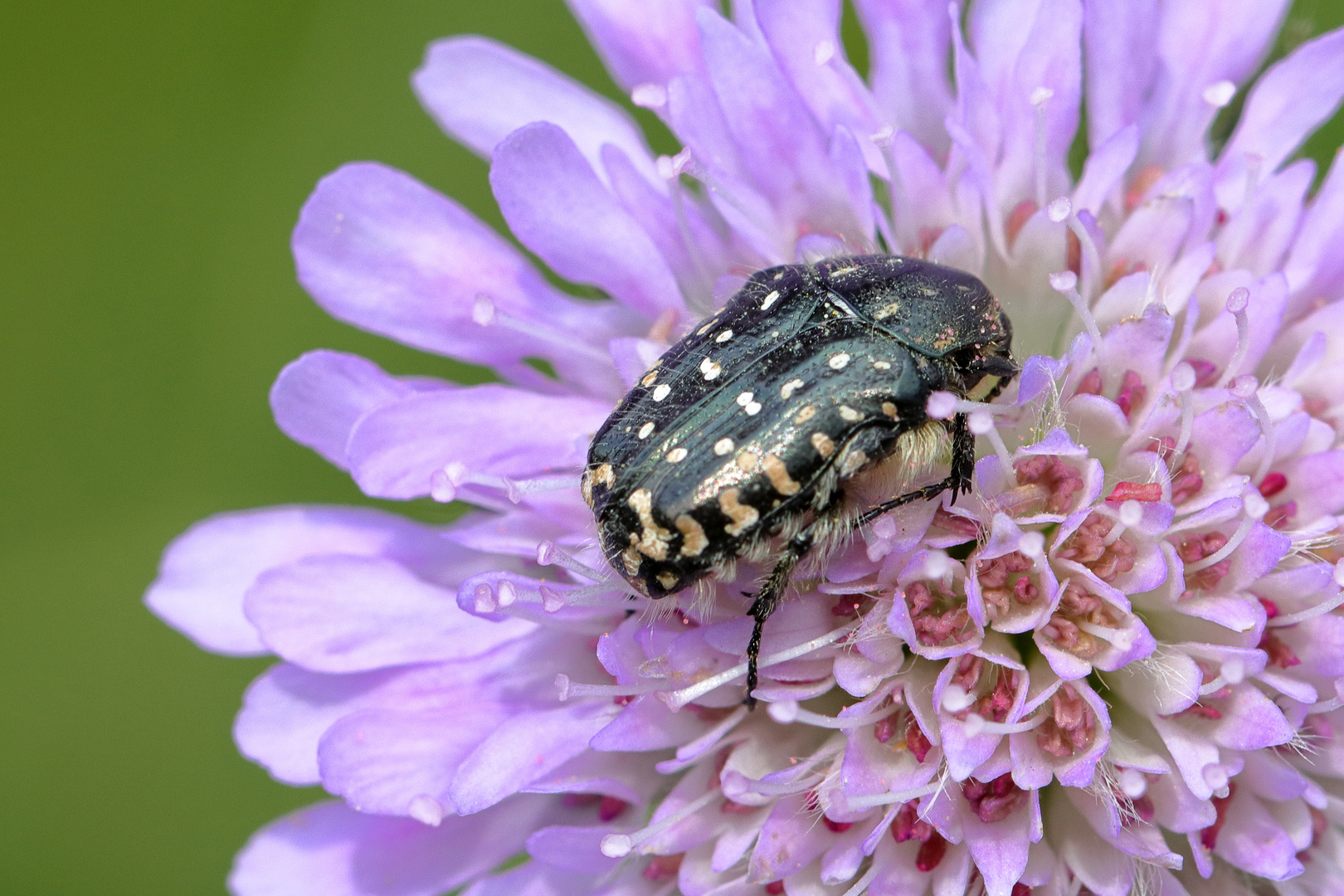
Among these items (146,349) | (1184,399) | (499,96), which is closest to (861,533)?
(1184,399)

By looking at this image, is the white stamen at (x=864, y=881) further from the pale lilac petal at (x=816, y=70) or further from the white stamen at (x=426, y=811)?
the pale lilac petal at (x=816, y=70)

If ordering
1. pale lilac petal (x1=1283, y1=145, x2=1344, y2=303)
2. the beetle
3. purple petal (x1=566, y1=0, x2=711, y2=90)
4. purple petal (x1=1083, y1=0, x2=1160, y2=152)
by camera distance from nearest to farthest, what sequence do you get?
the beetle
pale lilac petal (x1=1283, y1=145, x2=1344, y2=303)
purple petal (x1=1083, y1=0, x2=1160, y2=152)
purple petal (x1=566, y1=0, x2=711, y2=90)

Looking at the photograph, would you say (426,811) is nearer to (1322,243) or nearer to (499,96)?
(499,96)

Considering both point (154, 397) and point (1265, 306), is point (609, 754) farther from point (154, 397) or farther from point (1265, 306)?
point (154, 397)

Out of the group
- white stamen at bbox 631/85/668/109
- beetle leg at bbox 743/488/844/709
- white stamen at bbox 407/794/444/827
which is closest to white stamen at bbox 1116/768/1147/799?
beetle leg at bbox 743/488/844/709

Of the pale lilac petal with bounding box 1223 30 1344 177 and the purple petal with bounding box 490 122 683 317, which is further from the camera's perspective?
the pale lilac petal with bounding box 1223 30 1344 177

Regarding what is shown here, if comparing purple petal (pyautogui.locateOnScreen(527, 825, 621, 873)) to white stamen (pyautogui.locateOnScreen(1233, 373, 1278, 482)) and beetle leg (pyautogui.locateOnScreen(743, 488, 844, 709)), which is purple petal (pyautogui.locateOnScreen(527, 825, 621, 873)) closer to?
beetle leg (pyautogui.locateOnScreen(743, 488, 844, 709))

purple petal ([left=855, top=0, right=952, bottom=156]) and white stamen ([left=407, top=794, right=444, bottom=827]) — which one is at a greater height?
purple petal ([left=855, top=0, right=952, bottom=156])
